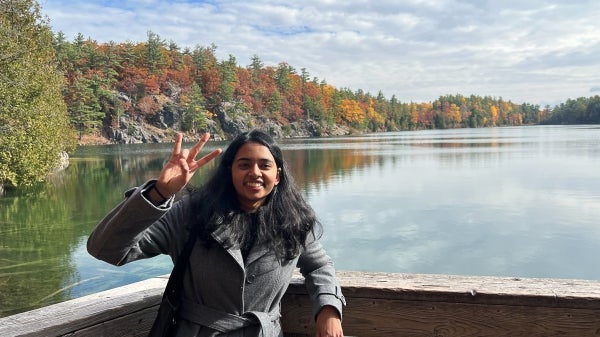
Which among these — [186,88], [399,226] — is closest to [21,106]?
[399,226]

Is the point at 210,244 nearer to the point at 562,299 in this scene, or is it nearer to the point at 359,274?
the point at 359,274

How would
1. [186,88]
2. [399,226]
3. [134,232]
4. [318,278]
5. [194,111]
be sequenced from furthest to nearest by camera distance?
[186,88] → [194,111] → [399,226] → [318,278] → [134,232]

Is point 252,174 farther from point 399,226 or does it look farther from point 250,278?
point 399,226

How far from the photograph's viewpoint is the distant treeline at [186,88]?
215ft

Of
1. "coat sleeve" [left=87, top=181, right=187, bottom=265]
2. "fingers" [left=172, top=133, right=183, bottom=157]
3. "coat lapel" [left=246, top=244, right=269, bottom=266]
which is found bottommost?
"coat lapel" [left=246, top=244, right=269, bottom=266]

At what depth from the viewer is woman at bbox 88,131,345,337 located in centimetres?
179

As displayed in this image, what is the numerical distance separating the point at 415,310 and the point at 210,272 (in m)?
0.80

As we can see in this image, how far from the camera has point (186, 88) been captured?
270 feet

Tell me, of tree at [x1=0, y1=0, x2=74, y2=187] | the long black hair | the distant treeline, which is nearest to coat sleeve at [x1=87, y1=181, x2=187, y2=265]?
the long black hair

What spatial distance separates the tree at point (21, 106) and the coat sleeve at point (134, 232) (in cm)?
1639

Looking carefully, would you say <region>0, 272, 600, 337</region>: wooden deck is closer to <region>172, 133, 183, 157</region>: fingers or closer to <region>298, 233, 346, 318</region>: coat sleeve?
<region>298, 233, 346, 318</region>: coat sleeve

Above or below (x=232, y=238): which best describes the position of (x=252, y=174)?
above

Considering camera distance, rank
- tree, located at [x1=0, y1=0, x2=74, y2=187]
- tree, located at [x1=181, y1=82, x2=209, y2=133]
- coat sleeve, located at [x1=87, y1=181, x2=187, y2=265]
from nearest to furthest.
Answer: coat sleeve, located at [x1=87, y1=181, x2=187, y2=265] → tree, located at [x1=0, y1=0, x2=74, y2=187] → tree, located at [x1=181, y1=82, x2=209, y2=133]

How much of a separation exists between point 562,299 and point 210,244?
130cm
